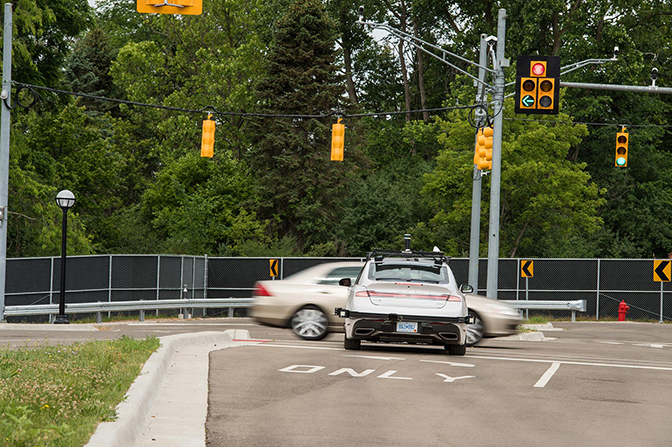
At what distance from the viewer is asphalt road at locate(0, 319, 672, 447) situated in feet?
27.2

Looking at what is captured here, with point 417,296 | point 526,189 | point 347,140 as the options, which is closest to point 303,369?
point 417,296

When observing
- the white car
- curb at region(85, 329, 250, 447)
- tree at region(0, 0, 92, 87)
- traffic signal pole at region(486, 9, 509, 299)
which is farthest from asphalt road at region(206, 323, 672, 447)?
tree at region(0, 0, 92, 87)

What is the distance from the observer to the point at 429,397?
412 inches

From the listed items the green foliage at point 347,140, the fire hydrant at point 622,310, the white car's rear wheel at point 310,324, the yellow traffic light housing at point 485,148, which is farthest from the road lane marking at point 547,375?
the green foliage at point 347,140

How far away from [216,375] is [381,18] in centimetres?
5111

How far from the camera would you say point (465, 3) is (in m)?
58.0

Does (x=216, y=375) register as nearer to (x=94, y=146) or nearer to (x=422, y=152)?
(x=94, y=146)

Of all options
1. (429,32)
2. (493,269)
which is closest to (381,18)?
(429,32)

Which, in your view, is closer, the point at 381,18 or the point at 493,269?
the point at 493,269

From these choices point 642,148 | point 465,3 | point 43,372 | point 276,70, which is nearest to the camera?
point 43,372

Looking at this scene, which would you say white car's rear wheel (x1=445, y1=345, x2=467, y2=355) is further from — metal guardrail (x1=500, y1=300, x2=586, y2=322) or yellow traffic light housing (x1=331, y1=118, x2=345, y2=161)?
metal guardrail (x1=500, y1=300, x2=586, y2=322)

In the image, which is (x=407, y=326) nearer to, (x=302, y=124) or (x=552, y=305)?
(x=552, y=305)

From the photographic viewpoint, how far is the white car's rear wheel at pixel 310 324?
18562 mm

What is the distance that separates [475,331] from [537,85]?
6155mm
